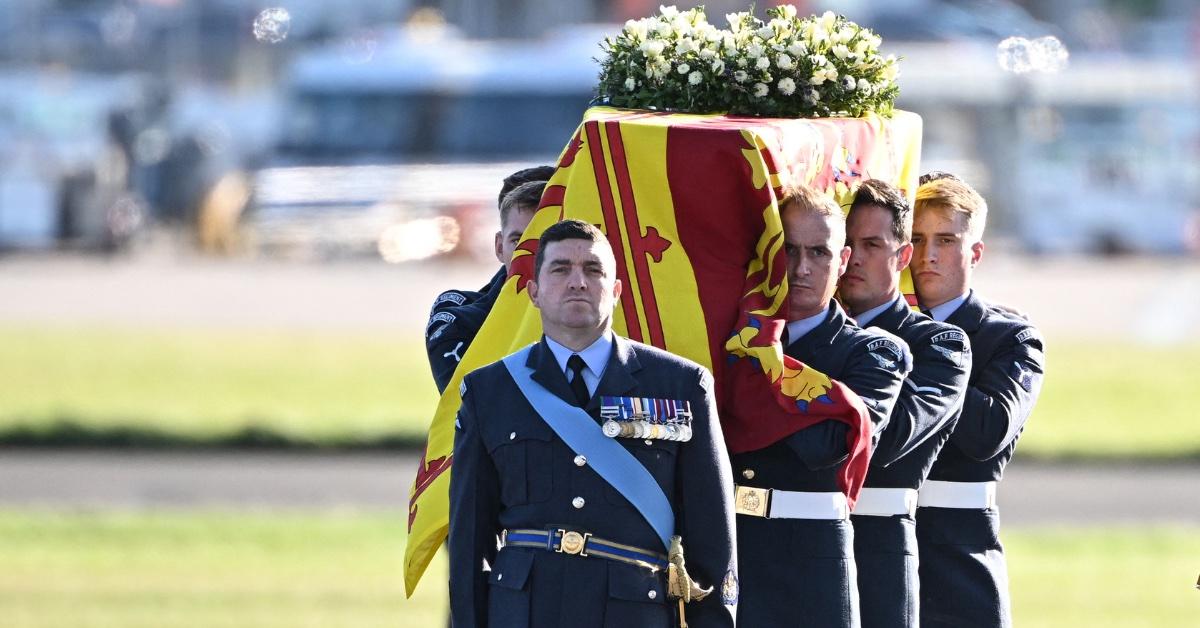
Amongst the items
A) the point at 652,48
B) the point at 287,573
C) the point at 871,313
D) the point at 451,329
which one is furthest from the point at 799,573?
the point at 287,573

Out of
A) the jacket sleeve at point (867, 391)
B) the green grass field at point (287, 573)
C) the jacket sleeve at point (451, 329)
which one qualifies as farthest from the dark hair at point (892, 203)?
the green grass field at point (287, 573)

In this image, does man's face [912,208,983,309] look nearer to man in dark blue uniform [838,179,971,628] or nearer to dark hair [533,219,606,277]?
man in dark blue uniform [838,179,971,628]

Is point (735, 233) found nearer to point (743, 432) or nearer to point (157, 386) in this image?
point (743, 432)

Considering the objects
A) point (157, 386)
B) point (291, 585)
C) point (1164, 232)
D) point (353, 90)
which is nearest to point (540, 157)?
point (353, 90)

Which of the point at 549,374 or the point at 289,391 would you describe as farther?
the point at 289,391

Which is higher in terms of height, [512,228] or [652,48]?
[652,48]

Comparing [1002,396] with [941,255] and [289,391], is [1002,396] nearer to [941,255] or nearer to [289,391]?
[941,255]

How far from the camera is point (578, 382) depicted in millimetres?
3980

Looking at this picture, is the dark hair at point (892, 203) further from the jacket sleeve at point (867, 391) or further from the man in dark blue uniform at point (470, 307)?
the man in dark blue uniform at point (470, 307)

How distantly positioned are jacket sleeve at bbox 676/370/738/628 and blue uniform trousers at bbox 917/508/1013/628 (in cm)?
100

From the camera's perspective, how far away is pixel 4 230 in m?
30.4

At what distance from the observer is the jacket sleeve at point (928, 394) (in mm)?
4242

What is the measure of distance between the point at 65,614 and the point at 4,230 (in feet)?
76.5

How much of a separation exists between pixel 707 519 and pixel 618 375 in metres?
0.35
